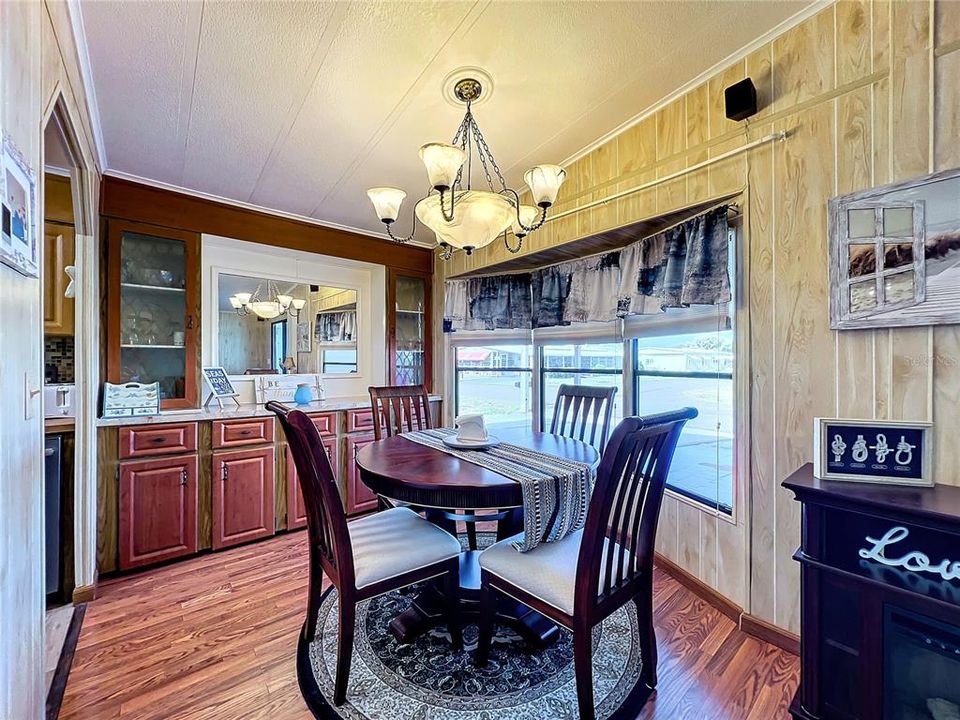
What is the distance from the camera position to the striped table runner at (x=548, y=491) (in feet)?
5.42

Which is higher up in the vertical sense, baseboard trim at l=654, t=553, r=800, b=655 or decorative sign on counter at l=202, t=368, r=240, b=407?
decorative sign on counter at l=202, t=368, r=240, b=407

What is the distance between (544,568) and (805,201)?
6.03 feet

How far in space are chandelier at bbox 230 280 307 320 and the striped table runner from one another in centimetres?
252

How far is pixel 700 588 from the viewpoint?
229 centimetres

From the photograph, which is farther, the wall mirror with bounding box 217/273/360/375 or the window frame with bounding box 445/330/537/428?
the window frame with bounding box 445/330/537/428

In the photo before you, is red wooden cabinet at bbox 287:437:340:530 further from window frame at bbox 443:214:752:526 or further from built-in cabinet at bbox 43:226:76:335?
window frame at bbox 443:214:752:526

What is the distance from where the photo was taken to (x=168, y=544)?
269 centimetres

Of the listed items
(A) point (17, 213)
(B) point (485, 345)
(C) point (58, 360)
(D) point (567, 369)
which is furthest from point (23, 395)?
(B) point (485, 345)

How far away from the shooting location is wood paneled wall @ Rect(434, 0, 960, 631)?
1493mm

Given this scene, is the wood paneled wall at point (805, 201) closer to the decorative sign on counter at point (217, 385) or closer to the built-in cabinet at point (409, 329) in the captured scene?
the built-in cabinet at point (409, 329)

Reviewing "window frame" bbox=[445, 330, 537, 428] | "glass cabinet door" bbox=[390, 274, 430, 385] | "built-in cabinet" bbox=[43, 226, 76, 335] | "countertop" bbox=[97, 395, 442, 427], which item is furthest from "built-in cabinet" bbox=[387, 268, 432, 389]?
"built-in cabinet" bbox=[43, 226, 76, 335]

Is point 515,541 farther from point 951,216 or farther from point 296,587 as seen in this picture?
point 951,216

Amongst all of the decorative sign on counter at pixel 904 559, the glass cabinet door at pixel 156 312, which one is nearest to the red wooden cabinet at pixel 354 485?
the glass cabinet door at pixel 156 312

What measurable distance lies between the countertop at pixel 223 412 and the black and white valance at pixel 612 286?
125cm
